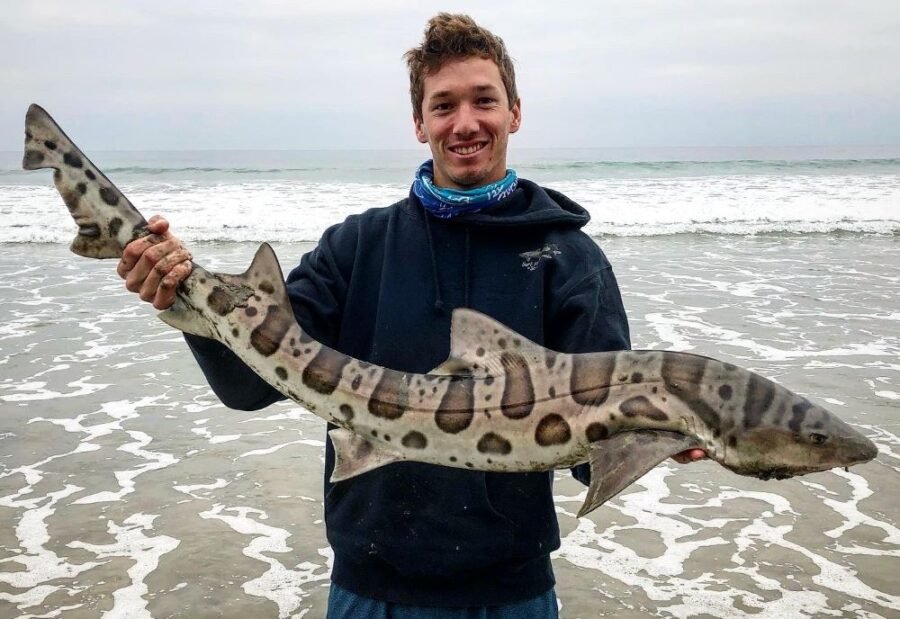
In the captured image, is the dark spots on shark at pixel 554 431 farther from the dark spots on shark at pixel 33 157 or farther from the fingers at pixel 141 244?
the dark spots on shark at pixel 33 157

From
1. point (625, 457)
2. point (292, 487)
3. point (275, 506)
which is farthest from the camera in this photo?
point (292, 487)

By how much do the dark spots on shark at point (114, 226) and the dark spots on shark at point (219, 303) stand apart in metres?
0.37

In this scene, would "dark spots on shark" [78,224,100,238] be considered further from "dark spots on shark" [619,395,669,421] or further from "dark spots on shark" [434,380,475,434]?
"dark spots on shark" [619,395,669,421]

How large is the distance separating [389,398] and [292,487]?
3.82 m

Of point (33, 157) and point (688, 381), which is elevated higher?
point (33, 157)

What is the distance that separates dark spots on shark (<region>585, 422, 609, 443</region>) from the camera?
8.30 ft

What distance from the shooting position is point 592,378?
2.58 m

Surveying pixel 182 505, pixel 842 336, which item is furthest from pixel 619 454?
pixel 842 336

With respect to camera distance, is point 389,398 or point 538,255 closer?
point 389,398

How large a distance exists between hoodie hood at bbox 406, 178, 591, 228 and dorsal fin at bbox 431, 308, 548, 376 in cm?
59

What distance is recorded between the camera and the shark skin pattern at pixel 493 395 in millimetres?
2467

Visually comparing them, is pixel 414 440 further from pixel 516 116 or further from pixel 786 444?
pixel 516 116

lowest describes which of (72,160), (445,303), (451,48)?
(445,303)

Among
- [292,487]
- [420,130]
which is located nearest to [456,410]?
[420,130]
